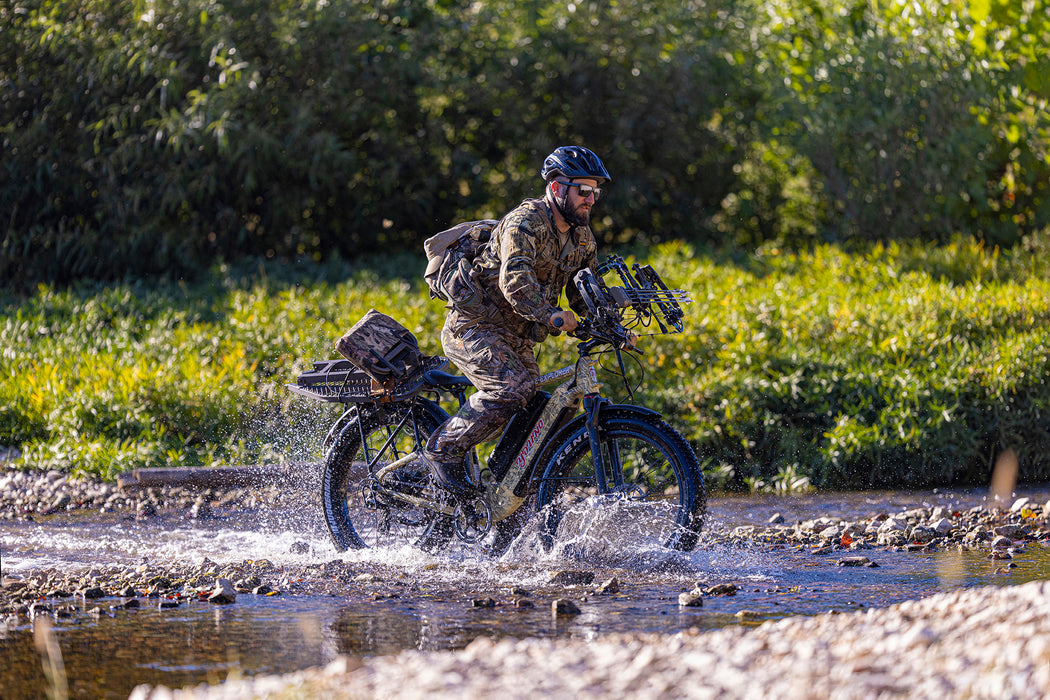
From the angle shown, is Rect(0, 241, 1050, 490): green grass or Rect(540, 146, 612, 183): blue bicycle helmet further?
Rect(0, 241, 1050, 490): green grass

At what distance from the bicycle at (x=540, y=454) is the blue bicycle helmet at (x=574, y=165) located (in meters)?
0.42

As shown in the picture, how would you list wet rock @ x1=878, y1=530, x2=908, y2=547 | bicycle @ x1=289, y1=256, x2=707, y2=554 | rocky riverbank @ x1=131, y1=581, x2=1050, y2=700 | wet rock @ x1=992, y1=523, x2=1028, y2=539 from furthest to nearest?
wet rock @ x1=992, y1=523, x2=1028, y2=539
wet rock @ x1=878, y1=530, x2=908, y2=547
bicycle @ x1=289, y1=256, x2=707, y2=554
rocky riverbank @ x1=131, y1=581, x2=1050, y2=700

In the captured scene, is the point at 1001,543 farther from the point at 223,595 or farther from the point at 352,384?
the point at 223,595

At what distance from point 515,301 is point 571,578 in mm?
1293

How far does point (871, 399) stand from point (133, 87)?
10.2 m

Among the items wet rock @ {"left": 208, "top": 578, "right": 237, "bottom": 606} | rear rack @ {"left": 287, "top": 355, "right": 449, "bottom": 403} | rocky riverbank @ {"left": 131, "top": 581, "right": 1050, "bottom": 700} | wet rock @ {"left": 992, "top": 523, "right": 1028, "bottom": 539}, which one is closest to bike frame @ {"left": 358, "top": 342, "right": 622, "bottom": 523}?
rear rack @ {"left": 287, "top": 355, "right": 449, "bottom": 403}

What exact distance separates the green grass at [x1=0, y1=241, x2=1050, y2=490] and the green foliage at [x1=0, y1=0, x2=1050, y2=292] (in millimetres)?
2845

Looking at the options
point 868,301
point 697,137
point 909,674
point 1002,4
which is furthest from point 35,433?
point 1002,4

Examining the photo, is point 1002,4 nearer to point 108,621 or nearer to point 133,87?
point 133,87

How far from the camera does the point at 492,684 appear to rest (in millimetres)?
3643

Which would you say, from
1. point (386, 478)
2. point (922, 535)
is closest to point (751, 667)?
point (386, 478)

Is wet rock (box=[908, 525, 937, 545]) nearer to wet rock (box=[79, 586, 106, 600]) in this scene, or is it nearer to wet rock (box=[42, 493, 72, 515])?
wet rock (box=[79, 586, 106, 600])

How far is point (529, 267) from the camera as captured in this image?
5.48 m

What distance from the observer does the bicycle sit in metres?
5.55
